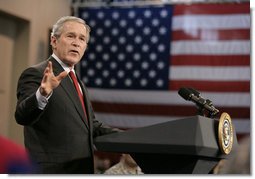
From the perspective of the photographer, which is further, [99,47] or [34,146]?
[99,47]

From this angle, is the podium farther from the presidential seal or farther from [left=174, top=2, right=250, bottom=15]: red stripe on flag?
[left=174, top=2, right=250, bottom=15]: red stripe on flag

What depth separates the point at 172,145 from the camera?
1362mm

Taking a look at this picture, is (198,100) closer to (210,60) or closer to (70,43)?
(70,43)

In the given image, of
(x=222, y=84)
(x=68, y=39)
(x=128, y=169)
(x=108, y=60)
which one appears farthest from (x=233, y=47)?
(x=68, y=39)

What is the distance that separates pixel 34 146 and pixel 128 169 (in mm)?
1055

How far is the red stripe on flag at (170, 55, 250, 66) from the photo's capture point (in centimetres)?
340

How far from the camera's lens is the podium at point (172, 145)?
4.40ft

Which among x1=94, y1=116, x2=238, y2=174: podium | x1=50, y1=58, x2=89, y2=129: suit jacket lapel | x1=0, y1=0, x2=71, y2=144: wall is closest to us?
x1=94, y1=116, x2=238, y2=174: podium

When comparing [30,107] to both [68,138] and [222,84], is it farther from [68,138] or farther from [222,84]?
[222,84]

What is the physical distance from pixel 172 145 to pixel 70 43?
0.57m

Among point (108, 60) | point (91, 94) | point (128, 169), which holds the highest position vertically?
point (108, 60)

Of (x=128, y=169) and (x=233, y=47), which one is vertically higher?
(x=233, y=47)

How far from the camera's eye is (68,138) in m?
1.57

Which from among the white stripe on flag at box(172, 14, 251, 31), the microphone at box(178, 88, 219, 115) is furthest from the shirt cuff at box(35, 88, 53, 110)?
the white stripe on flag at box(172, 14, 251, 31)
